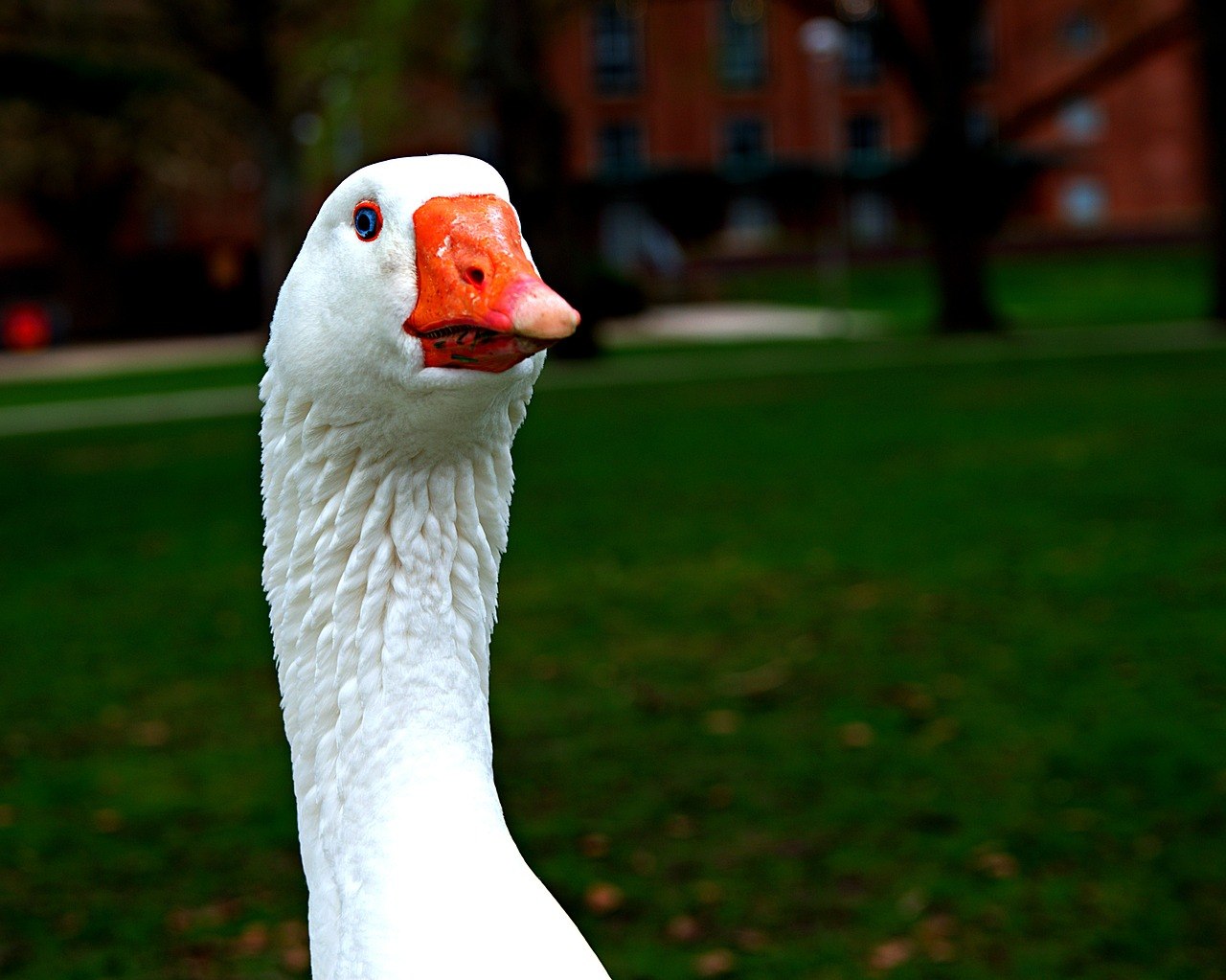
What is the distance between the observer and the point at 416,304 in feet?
6.70

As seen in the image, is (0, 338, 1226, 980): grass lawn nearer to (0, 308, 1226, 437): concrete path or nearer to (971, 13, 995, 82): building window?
(0, 308, 1226, 437): concrete path

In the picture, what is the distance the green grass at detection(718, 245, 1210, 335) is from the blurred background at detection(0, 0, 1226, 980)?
89 cm

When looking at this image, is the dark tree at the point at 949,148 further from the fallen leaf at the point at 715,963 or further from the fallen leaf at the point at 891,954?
the fallen leaf at the point at 715,963

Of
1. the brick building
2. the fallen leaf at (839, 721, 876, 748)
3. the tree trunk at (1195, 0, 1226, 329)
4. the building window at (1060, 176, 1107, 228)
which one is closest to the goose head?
the fallen leaf at (839, 721, 876, 748)

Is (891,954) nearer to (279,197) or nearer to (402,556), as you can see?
(402,556)

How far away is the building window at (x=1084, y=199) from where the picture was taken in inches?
1978

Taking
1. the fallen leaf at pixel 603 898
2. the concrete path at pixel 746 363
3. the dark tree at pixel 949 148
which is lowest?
the fallen leaf at pixel 603 898

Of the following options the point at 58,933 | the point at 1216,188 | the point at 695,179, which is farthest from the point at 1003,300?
the point at 58,933

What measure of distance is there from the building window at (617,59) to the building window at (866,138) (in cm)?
792

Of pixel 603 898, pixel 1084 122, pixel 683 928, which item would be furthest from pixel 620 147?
pixel 683 928

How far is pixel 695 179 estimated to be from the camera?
43.6 m

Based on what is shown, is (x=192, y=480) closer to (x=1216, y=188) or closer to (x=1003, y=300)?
(x=1216, y=188)

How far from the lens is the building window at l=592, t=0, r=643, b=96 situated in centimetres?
4900

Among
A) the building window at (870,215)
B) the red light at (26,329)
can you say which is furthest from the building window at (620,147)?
the red light at (26,329)
